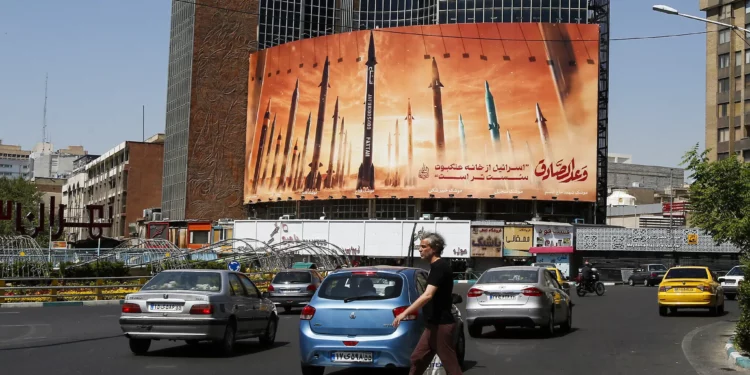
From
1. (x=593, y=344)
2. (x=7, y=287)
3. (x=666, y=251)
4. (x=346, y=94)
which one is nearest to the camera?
(x=593, y=344)

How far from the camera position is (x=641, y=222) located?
287 ft

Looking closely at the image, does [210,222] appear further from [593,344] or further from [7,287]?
[593,344]

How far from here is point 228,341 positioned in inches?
575

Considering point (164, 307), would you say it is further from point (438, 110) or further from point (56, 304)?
point (438, 110)

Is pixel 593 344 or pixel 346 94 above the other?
pixel 346 94

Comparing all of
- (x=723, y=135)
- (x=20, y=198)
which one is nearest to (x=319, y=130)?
(x=723, y=135)

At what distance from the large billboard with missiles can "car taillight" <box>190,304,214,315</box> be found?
61313 millimetres

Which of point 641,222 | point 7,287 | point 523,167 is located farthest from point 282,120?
point 7,287

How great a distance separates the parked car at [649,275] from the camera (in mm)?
59844

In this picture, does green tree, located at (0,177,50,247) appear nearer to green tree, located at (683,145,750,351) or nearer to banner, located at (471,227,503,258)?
banner, located at (471,227,503,258)

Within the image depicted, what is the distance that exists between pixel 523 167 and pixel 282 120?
22.4 m

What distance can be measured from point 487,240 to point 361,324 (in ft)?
200

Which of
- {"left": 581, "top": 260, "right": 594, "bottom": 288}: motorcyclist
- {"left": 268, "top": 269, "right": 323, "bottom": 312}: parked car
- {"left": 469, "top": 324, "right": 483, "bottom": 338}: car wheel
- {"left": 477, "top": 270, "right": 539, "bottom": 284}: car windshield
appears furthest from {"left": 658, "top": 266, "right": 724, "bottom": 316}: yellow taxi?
{"left": 581, "top": 260, "right": 594, "bottom": 288}: motorcyclist

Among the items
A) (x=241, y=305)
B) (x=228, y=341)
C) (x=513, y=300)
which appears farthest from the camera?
(x=513, y=300)
